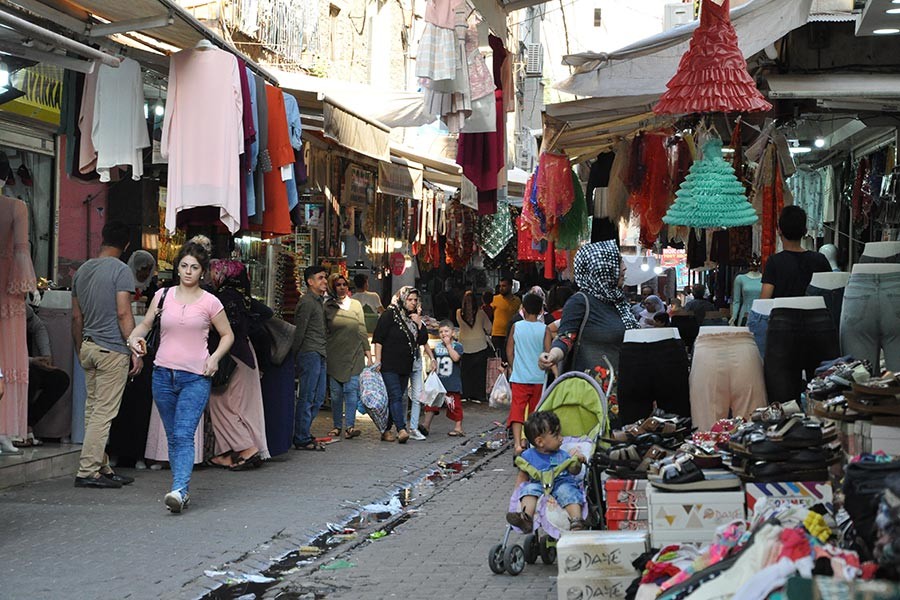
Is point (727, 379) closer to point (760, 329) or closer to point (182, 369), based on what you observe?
point (760, 329)

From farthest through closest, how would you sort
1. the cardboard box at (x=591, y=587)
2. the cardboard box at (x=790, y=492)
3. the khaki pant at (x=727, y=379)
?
the khaki pant at (x=727, y=379)
the cardboard box at (x=591, y=587)
the cardboard box at (x=790, y=492)

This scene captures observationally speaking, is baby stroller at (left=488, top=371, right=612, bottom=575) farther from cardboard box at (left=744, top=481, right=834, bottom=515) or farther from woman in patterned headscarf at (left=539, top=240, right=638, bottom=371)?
cardboard box at (left=744, top=481, right=834, bottom=515)

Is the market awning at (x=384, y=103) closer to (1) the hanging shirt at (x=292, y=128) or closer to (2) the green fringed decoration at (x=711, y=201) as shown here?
(1) the hanging shirt at (x=292, y=128)

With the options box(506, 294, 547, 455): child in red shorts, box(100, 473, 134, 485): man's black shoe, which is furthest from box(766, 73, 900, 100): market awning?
box(100, 473, 134, 485): man's black shoe

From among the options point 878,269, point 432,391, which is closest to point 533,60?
point 432,391

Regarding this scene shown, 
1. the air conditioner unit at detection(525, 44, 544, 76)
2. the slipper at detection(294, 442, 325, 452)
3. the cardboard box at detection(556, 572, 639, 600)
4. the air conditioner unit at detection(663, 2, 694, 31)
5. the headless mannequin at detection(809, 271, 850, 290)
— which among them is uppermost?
the air conditioner unit at detection(525, 44, 544, 76)

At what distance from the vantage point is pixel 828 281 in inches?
351

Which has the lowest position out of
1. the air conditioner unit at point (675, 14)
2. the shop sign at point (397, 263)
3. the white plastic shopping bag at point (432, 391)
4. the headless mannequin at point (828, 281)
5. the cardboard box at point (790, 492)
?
the white plastic shopping bag at point (432, 391)

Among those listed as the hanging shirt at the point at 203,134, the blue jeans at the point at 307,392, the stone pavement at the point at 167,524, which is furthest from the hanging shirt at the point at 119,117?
the blue jeans at the point at 307,392

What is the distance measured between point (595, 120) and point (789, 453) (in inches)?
273

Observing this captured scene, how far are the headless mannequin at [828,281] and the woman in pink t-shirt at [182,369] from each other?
4612 mm

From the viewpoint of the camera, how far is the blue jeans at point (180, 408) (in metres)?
9.75

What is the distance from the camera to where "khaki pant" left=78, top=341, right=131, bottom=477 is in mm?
10578

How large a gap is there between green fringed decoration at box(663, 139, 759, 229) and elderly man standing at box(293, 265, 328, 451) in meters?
5.95
